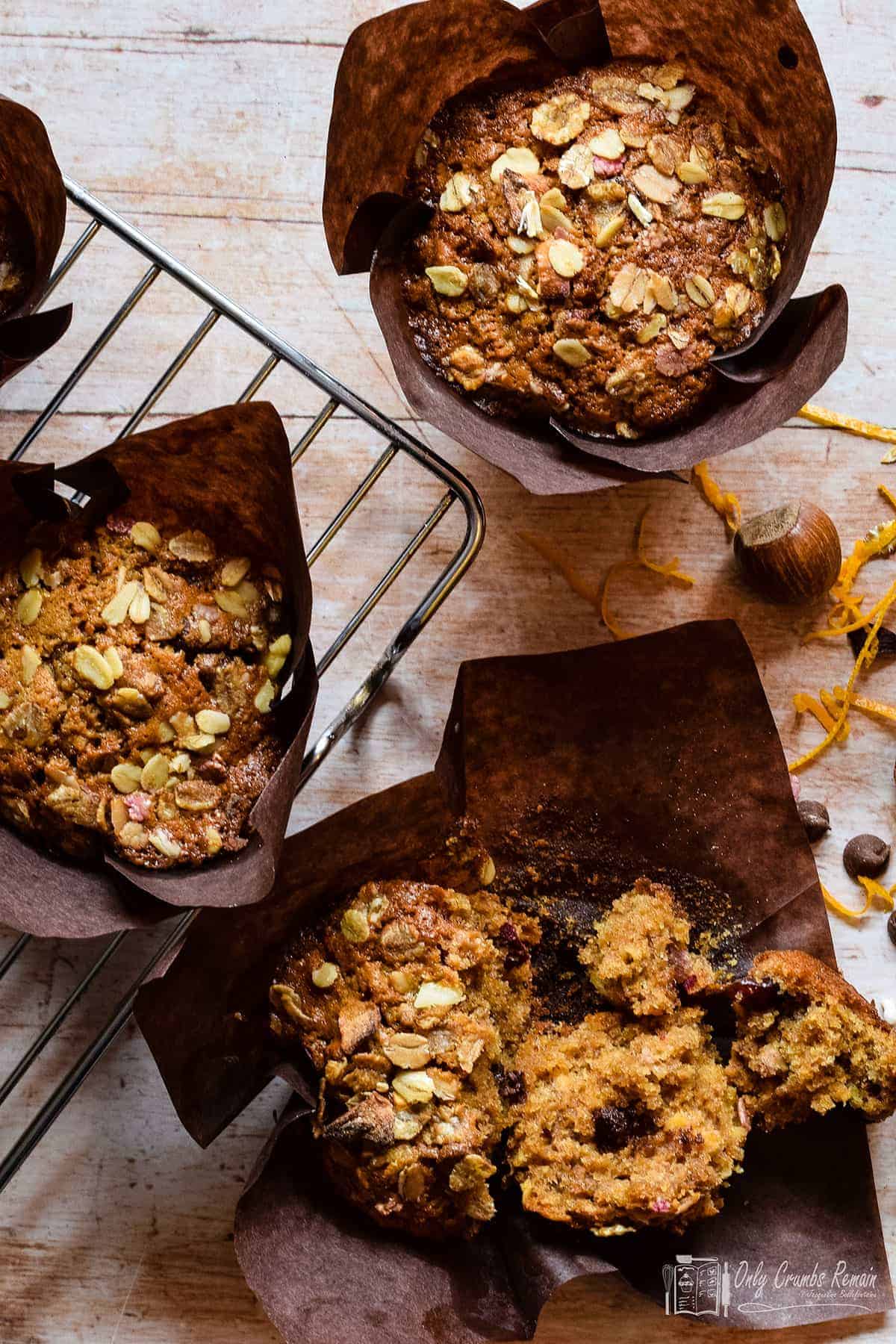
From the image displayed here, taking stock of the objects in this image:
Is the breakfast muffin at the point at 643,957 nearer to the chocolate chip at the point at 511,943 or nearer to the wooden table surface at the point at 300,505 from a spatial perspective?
the chocolate chip at the point at 511,943

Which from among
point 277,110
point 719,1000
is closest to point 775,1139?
point 719,1000

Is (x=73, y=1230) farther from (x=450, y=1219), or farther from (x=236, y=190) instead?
(x=236, y=190)

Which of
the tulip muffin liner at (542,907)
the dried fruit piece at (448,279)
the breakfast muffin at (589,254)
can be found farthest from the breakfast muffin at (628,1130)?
the dried fruit piece at (448,279)

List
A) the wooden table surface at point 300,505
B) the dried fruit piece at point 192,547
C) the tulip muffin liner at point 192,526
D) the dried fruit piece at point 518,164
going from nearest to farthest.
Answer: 1. the tulip muffin liner at point 192,526
2. the dried fruit piece at point 192,547
3. the dried fruit piece at point 518,164
4. the wooden table surface at point 300,505

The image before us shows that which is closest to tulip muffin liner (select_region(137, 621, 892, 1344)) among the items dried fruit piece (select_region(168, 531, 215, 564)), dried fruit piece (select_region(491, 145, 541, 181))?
dried fruit piece (select_region(168, 531, 215, 564))

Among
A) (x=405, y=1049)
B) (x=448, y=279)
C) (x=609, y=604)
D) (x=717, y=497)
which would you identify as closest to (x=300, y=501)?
(x=448, y=279)

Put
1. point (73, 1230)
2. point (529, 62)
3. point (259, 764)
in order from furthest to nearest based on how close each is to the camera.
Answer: point (73, 1230) → point (529, 62) → point (259, 764)
